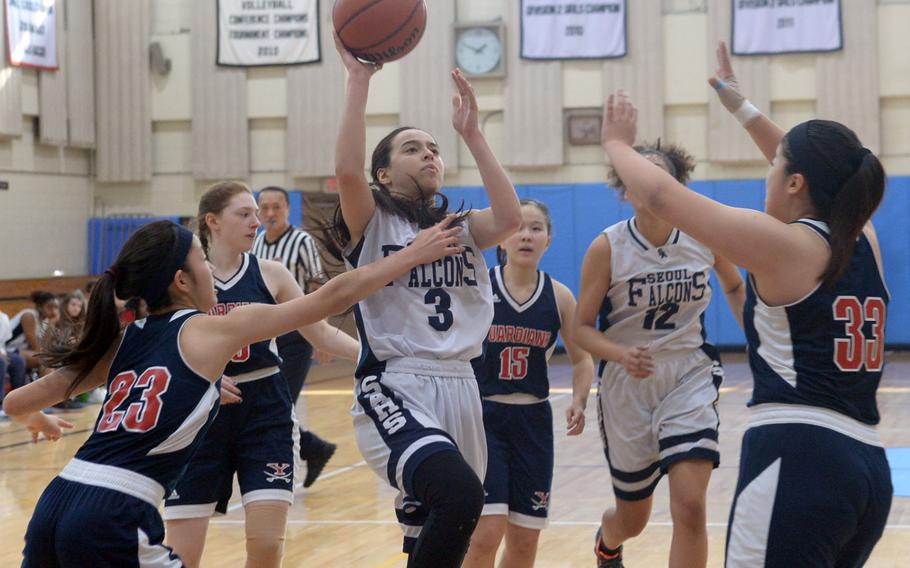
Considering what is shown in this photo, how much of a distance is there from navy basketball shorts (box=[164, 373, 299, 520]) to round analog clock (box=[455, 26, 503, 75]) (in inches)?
464

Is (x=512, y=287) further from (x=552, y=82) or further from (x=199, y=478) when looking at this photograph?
(x=552, y=82)

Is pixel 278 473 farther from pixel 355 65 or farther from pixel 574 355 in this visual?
pixel 355 65

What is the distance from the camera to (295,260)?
7.45 m

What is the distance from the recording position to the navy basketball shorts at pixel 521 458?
4523mm

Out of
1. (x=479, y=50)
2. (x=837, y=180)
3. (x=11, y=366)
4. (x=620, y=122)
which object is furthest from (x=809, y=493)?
(x=479, y=50)

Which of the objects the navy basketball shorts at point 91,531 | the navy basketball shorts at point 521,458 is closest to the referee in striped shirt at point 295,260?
the navy basketball shorts at point 521,458

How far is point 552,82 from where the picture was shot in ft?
51.5

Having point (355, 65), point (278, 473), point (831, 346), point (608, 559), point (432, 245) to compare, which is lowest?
point (608, 559)

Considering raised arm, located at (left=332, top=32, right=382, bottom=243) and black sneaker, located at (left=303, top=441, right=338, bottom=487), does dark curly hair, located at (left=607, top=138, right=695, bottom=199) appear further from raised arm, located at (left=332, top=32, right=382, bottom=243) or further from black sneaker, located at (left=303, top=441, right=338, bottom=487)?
black sneaker, located at (left=303, top=441, right=338, bottom=487)

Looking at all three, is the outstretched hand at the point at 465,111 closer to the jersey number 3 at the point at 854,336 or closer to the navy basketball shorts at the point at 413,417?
the navy basketball shorts at the point at 413,417

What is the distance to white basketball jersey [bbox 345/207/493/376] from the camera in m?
3.63

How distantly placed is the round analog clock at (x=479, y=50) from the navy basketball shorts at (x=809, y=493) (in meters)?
13.5

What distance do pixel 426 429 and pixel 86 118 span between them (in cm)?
1388

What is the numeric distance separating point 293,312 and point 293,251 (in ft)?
14.2
